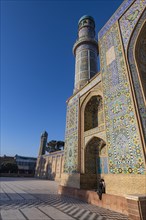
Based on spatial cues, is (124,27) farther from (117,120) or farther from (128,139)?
(128,139)

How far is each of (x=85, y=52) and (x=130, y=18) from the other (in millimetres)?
4692

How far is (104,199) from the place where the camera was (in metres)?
4.13

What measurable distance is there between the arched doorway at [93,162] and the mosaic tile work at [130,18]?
417 cm

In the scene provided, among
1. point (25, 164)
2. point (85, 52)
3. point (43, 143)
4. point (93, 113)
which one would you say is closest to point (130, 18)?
point (93, 113)

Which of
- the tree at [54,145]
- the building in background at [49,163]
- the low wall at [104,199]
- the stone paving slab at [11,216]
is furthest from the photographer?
the tree at [54,145]

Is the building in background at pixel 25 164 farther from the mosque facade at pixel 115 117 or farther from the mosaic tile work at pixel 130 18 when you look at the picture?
the mosaic tile work at pixel 130 18

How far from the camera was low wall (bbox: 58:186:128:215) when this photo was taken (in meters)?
3.54

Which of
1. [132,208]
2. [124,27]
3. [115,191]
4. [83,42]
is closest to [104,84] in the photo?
[124,27]

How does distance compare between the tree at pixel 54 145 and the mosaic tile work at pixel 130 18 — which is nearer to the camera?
the mosaic tile work at pixel 130 18

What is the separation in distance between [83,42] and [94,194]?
30.5 feet

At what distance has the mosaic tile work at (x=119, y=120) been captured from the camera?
3654 mm

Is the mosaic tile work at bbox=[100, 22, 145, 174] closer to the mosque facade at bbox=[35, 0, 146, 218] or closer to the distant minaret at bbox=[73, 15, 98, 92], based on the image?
the mosque facade at bbox=[35, 0, 146, 218]

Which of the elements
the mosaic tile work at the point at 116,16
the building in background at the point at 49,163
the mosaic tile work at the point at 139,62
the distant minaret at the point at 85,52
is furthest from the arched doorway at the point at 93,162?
the building in background at the point at 49,163

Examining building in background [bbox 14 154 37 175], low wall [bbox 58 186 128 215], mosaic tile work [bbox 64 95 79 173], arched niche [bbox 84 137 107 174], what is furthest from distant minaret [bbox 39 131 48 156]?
arched niche [bbox 84 137 107 174]
